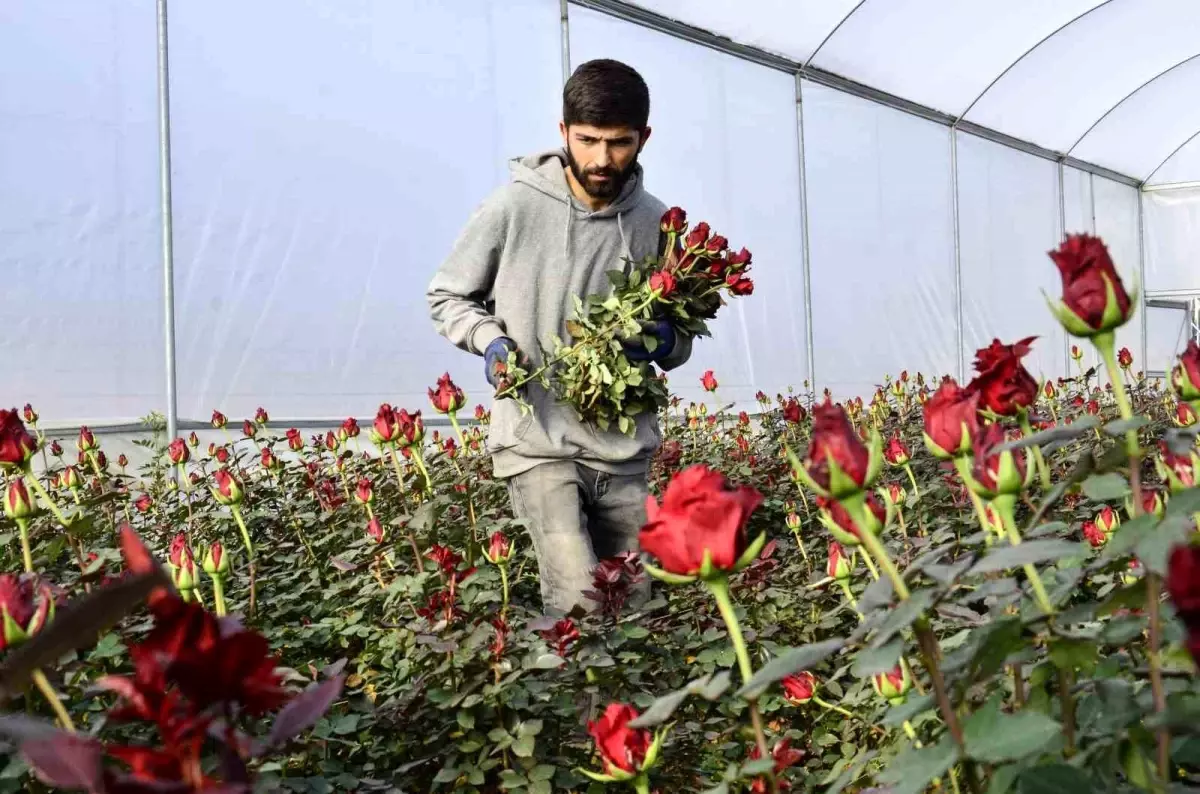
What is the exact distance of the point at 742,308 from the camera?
810 centimetres

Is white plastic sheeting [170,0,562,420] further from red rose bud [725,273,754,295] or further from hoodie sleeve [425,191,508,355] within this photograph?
red rose bud [725,273,754,295]

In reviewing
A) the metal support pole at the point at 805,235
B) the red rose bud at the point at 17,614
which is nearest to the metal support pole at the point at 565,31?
the metal support pole at the point at 805,235

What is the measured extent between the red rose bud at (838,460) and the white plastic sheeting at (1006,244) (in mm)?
10686

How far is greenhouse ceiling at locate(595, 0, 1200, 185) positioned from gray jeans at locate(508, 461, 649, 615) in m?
5.11

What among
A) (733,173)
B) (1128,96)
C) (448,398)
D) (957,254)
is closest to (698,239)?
(448,398)

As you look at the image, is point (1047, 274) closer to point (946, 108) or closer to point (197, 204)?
point (946, 108)

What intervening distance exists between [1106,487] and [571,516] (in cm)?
161

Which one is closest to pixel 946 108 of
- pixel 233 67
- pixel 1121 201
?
pixel 1121 201

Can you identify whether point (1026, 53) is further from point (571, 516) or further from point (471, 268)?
point (571, 516)

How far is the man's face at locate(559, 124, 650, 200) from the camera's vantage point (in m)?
2.28

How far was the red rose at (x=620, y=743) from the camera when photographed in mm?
969

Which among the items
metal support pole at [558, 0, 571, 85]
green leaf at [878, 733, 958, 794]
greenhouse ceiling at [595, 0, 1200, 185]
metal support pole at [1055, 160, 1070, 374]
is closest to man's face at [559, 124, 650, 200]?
green leaf at [878, 733, 958, 794]

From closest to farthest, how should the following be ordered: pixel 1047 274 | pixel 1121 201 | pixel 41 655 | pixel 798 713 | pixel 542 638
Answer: pixel 41 655 → pixel 542 638 → pixel 798 713 → pixel 1047 274 → pixel 1121 201

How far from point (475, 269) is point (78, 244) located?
2977 mm
